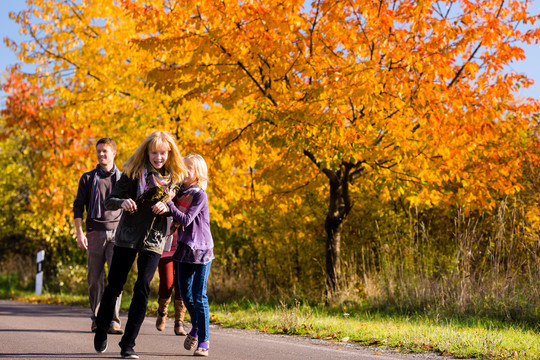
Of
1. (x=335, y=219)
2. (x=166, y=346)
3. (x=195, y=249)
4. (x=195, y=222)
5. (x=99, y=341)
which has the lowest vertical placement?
(x=166, y=346)

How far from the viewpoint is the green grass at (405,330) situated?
5891 mm

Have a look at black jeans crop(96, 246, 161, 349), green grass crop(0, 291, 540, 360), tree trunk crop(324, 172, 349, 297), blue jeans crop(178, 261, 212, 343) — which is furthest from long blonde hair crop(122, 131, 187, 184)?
tree trunk crop(324, 172, 349, 297)

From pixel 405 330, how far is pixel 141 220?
131 inches

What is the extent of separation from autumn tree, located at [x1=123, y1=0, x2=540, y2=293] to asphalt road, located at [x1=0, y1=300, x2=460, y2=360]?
120 inches

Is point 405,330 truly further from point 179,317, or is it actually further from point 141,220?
point 141,220

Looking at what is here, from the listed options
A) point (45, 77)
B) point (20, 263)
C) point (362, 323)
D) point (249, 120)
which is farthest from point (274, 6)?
point (20, 263)

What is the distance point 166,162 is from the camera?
215 inches

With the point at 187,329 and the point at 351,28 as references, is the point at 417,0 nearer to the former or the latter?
the point at 351,28

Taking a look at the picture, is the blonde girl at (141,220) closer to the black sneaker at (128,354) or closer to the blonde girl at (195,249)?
the black sneaker at (128,354)

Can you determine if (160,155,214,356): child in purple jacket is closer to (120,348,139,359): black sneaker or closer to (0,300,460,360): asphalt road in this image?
(0,300,460,360): asphalt road

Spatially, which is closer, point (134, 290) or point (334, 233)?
point (134, 290)

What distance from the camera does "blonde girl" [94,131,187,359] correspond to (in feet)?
17.3

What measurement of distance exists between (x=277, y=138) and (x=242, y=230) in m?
4.60

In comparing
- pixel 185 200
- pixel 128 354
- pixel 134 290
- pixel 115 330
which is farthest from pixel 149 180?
pixel 115 330
